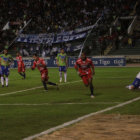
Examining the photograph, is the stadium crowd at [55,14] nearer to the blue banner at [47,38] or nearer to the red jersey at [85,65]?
the blue banner at [47,38]

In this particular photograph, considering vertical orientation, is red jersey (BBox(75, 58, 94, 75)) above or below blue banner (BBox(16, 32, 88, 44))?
below

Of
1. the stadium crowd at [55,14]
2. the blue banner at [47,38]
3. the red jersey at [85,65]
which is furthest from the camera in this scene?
the stadium crowd at [55,14]

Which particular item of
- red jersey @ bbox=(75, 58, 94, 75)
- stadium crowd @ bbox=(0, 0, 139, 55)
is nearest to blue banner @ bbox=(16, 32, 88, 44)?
stadium crowd @ bbox=(0, 0, 139, 55)

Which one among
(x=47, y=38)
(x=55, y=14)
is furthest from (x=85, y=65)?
(x=55, y=14)

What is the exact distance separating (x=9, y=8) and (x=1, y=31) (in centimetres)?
450

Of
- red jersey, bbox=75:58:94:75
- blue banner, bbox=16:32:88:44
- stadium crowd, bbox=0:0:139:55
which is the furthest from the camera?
stadium crowd, bbox=0:0:139:55

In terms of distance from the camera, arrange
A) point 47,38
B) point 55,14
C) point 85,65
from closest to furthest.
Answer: point 85,65, point 47,38, point 55,14

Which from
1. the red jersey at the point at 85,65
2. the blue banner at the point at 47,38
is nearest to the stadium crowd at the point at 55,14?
the blue banner at the point at 47,38

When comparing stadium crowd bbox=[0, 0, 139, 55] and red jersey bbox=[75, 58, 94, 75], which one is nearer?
red jersey bbox=[75, 58, 94, 75]

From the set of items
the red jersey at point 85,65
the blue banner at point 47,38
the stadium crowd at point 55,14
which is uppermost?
the stadium crowd at point 55,14

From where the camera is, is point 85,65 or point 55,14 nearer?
point 85,65

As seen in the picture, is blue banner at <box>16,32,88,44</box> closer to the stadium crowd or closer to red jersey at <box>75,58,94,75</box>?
the stadium crowd

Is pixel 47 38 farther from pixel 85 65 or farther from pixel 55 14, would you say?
pixel 85 65

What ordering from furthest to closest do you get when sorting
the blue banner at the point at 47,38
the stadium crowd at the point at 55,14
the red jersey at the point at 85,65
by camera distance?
the stadium crowd at the point at 55,14 → the blue banner at the point at 47,38 → the red jersey at the point at 85,65
